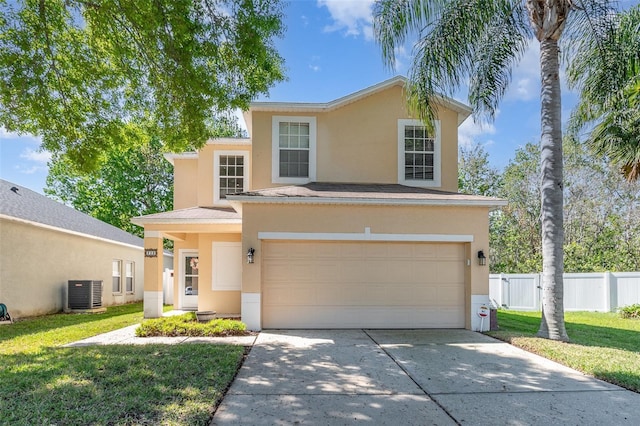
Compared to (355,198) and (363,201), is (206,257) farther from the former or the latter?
(363,201)

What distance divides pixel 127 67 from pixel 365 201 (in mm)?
6429

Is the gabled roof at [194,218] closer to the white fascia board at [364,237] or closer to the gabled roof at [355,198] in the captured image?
the gabled roof at [355,198]

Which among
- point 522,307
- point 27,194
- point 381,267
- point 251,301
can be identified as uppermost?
point 27,194

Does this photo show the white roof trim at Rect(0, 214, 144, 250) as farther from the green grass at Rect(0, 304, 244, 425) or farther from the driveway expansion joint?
the driveway expansion joint

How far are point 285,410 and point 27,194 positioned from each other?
51.6 feet

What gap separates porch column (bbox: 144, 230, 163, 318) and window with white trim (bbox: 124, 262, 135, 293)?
829 centimetres

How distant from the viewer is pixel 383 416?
428 centimetres

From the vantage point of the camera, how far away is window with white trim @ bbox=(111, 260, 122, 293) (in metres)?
17.5

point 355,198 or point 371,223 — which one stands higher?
point 355,198

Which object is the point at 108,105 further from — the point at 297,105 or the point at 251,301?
the point at 251,301

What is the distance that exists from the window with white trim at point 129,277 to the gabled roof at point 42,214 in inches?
60.9

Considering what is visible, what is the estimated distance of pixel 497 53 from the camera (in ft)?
29.5

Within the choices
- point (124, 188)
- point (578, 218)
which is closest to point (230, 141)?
point (124, 188)

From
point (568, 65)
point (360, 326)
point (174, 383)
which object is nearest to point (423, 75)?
point (568, 65)
